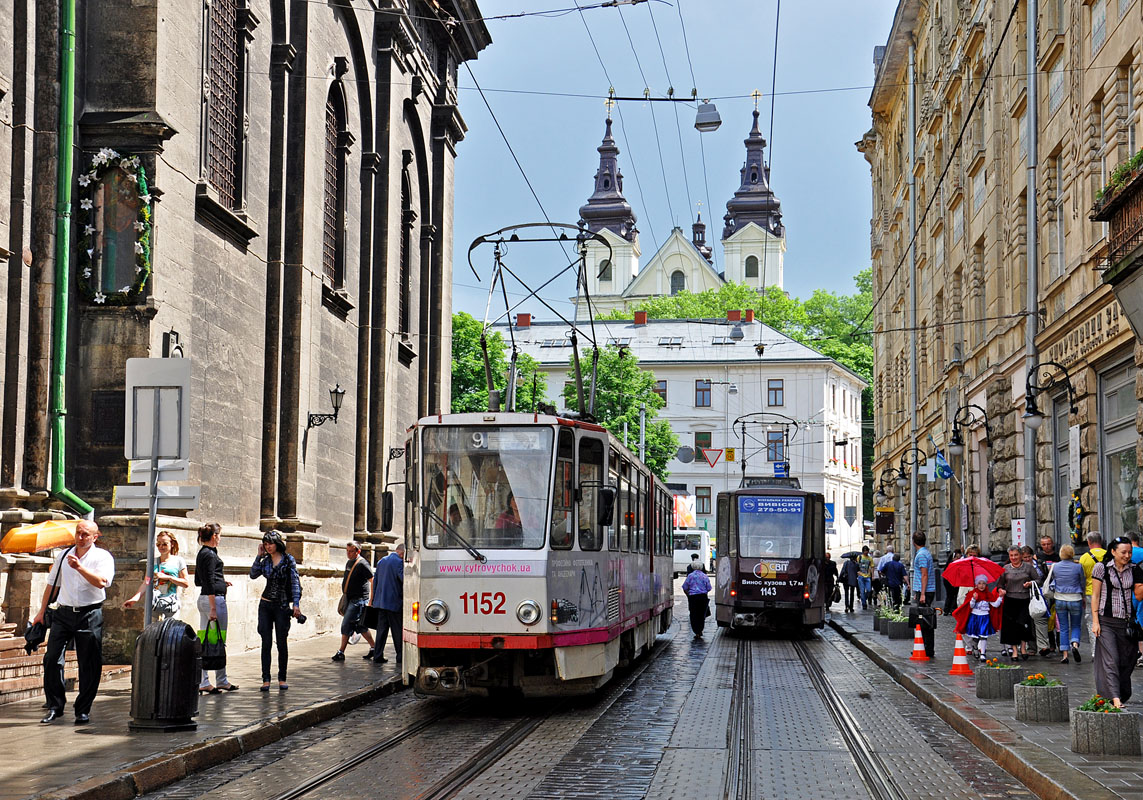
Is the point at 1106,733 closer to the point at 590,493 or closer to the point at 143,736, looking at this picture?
the point at 590,493

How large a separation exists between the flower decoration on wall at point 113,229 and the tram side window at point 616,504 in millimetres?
6075

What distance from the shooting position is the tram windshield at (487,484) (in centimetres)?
1348

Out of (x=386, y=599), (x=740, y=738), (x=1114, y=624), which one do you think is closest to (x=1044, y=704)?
(x=1114, y=624)

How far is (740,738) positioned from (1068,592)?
797cm

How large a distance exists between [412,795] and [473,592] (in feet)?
14.5

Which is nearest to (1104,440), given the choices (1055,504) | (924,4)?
(1055,504)

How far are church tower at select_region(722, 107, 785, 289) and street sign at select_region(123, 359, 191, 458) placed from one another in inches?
4530

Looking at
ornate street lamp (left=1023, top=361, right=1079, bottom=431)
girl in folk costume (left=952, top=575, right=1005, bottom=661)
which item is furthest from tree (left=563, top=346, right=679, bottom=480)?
girl in folk costume (left=952, top=575, right=1005, bottom=661)

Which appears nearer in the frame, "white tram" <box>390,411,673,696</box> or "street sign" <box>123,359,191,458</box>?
"street sign" <box>123,359,191,458</box>

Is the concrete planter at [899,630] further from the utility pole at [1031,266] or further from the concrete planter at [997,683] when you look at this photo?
the concrete planter at [997,683]

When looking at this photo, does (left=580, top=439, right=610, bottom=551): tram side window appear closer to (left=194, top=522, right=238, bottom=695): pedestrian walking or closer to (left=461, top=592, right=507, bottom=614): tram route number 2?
(left=461, top=592, right=507, bottom=614): tram route number 2

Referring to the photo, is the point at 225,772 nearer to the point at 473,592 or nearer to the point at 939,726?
the point at 473,592

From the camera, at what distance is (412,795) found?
8.94 metres

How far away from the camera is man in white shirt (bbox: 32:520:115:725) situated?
11516 mm
